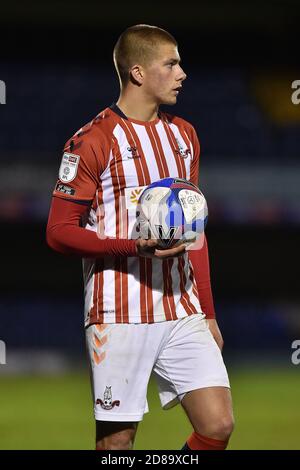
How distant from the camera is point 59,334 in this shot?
1476 centimetres

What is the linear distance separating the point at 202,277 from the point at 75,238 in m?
0.64

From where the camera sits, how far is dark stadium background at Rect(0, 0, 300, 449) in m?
14.1

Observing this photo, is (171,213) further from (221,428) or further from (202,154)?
(202,154)

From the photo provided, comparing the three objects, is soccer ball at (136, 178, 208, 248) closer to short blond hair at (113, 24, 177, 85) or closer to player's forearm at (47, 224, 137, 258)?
player's forearm at (47, 224, 137, 258)

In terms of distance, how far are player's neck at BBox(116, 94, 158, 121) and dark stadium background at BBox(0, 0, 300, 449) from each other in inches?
315

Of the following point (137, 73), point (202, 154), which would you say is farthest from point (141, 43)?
point (202, 154)

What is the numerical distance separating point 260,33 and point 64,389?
8.04 metres

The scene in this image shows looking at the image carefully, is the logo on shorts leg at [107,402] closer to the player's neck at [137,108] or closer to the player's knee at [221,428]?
the player's knee at [221,428]

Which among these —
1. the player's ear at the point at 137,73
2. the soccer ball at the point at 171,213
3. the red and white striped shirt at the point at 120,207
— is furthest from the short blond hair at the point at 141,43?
the soccer ball at the point at 171,213

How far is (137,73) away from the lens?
3957 mm

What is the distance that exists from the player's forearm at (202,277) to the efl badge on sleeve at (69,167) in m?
0.64

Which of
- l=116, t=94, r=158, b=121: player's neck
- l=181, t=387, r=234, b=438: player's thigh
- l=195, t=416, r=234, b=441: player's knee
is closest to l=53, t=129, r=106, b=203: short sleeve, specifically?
l=116, t=94, r=158, b=121: player's neck

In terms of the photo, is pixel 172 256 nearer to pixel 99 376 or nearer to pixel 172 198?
pixel 172 198

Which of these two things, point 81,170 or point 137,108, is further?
point 137,108
